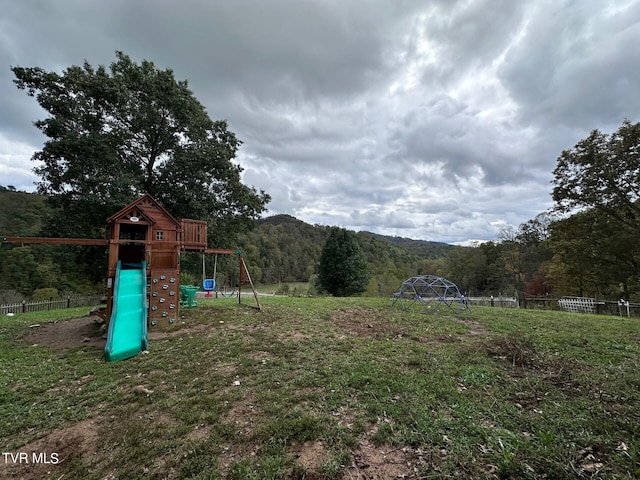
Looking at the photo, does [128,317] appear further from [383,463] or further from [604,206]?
[604,206]

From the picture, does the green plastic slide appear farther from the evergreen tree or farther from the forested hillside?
the forested hillside

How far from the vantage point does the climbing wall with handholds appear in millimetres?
8008

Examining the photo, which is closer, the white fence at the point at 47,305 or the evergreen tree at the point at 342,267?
the white fence at the point at 47,305

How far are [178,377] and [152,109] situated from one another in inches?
562

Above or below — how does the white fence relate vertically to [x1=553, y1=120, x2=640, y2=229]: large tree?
below

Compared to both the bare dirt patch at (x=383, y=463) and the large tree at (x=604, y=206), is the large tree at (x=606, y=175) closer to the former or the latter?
the large tree at (x=604, y=206)

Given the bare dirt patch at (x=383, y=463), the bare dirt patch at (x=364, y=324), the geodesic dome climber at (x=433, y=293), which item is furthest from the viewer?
the geodesic dome climber at (x=433, y=293)

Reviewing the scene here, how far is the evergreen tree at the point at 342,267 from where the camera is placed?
93.1 ft

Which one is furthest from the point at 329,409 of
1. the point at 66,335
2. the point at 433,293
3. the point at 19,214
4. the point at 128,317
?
the point at 19,214

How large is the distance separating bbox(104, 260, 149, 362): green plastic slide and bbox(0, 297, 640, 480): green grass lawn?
0.34 meters

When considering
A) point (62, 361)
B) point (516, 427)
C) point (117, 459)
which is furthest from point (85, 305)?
point (516, 427)

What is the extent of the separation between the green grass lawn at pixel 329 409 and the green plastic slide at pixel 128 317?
34cm

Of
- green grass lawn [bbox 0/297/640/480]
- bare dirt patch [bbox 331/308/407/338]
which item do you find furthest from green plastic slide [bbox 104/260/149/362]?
bare dirt patch [bbox 331/308/407/338]

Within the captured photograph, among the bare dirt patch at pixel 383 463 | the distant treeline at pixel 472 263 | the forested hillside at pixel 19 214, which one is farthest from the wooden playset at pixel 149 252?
the forested hillside at pixel 19 214
